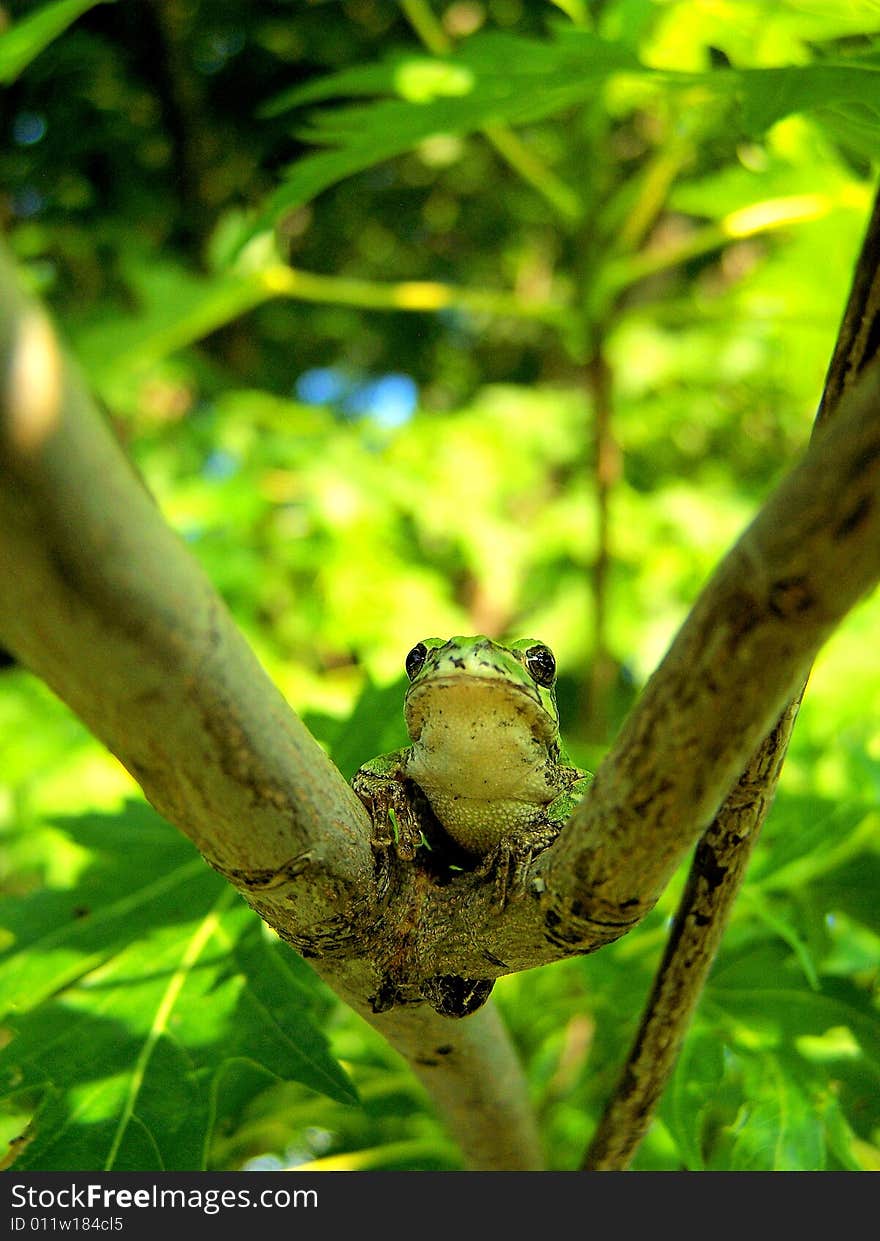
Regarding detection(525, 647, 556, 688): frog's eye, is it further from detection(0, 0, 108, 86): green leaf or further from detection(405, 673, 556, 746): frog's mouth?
A: detection(0, 0, 108, 86): green leaf

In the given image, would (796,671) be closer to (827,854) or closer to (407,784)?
(407,784)

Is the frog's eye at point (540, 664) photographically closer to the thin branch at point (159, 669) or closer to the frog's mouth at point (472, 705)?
the frog's mouth at point (472, 705)

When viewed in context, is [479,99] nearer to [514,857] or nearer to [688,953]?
[514,857]

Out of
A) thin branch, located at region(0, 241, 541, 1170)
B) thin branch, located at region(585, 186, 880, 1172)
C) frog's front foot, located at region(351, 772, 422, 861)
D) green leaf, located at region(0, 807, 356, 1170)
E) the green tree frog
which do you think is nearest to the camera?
thin branch, located at region(0, 241, 541, 1170)

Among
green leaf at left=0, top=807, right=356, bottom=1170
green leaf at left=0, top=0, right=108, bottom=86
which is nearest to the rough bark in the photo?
green leaf at left=0, top=807, right=356, bottom=1170

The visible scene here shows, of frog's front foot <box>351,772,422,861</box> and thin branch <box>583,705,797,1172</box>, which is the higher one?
frog's front foot <box>351,772,422,861</box>

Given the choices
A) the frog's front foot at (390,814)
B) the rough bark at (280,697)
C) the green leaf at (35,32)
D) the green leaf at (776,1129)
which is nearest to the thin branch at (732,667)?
the rough bark at (280,697)

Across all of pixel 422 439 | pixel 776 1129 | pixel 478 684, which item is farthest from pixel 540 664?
pixel 422 439
